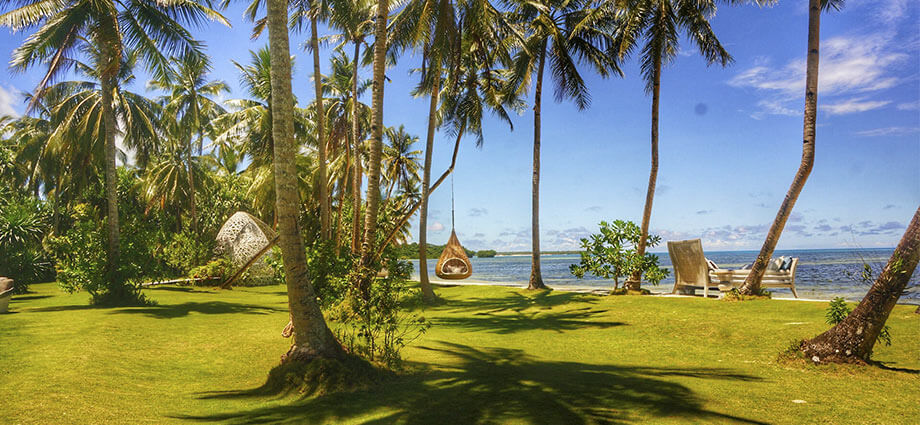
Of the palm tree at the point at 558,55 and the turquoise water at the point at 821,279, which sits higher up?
the palm tree at the point at 558,55

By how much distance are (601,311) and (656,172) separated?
4747 millimetres

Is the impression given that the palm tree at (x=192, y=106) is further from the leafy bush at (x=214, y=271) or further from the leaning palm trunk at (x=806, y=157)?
the leaning palm trunk at (x=806, y=157)

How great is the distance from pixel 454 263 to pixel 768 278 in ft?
33.5

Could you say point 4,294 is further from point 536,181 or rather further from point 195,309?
point 536,181

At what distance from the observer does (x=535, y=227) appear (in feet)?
49.9

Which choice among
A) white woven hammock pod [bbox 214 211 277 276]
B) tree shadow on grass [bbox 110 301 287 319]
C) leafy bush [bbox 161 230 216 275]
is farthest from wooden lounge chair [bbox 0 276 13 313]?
white woven hammock pod [bbox 214 211 277 276]

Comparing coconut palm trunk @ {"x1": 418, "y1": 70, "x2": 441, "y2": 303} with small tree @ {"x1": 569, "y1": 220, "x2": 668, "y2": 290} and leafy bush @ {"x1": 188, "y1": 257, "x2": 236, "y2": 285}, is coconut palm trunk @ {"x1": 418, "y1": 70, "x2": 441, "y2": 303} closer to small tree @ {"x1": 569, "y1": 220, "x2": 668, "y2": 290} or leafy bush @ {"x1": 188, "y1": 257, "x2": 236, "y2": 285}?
small tree @ {"x1": 569, "y1": 220, "x2": 668, "y2": 290}

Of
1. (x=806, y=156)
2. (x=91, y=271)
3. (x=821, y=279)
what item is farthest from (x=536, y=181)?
(x=821, y=279)

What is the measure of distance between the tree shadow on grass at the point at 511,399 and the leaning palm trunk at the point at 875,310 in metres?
1.01

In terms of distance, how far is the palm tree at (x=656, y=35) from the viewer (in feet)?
41.1

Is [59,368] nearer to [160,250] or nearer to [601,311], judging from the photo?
[601,311]

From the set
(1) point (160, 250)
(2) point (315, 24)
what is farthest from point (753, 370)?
(1) point (160, 250)

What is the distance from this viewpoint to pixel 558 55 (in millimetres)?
14312

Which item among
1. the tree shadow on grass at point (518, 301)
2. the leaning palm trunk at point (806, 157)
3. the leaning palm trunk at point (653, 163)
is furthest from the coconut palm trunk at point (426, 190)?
the leaning palm trunk at point (806, 157)
